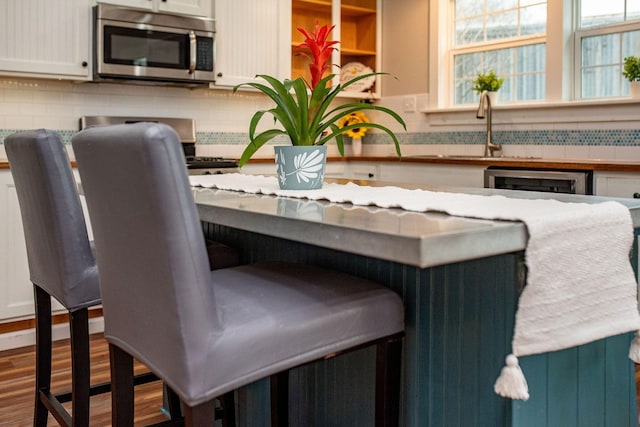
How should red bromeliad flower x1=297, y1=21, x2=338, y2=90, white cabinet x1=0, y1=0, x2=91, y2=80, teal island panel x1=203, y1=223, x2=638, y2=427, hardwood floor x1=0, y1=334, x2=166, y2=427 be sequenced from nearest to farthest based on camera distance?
1. teal island panel x1=203, y1=223, x2=638, y2=427
2. red bromeliad flower x1=297, y1=21, x2=338, y2=90
3. hardwood floor x1=0, y1=334, x2=166, y2=427
4. white cabinet x1=0, y1=0, x2=91, y2=80

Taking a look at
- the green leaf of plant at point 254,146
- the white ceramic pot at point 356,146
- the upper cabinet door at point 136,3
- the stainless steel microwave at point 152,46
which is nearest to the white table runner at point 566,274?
the green leaf of plant at point 254,146

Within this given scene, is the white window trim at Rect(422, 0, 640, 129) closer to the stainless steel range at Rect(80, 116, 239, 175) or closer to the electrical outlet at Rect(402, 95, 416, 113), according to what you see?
the electrical outlet at Rect(402, 95, 416, 113)

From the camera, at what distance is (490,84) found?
14.0 ft

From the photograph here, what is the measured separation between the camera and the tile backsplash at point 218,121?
3750 millimetres

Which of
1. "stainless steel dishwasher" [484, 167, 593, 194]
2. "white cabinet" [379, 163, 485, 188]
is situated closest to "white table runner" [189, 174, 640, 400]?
"stainless steel dishwasher" [484, 167, 593, 194]

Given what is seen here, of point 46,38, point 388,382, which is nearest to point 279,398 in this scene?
point 388,382

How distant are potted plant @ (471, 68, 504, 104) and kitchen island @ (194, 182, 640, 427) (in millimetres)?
2704

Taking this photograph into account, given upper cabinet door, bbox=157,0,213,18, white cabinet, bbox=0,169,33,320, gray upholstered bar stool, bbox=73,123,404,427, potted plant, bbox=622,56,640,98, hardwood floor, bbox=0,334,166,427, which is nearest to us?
gray upholstered bar stool, bbox=73,123,404,427

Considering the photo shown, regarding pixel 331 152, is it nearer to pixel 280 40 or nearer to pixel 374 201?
pixel 280 40

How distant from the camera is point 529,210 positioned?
1309 mm

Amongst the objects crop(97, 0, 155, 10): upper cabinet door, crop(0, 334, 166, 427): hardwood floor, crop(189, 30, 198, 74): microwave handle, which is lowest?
crop(0, 334, 166, 427): hardwood floor

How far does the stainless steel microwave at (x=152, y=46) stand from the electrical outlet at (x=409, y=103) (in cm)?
159

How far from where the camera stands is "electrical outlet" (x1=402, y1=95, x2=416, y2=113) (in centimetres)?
493

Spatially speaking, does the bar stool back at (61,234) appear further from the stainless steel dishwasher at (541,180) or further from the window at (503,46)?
the window at (503,46)
